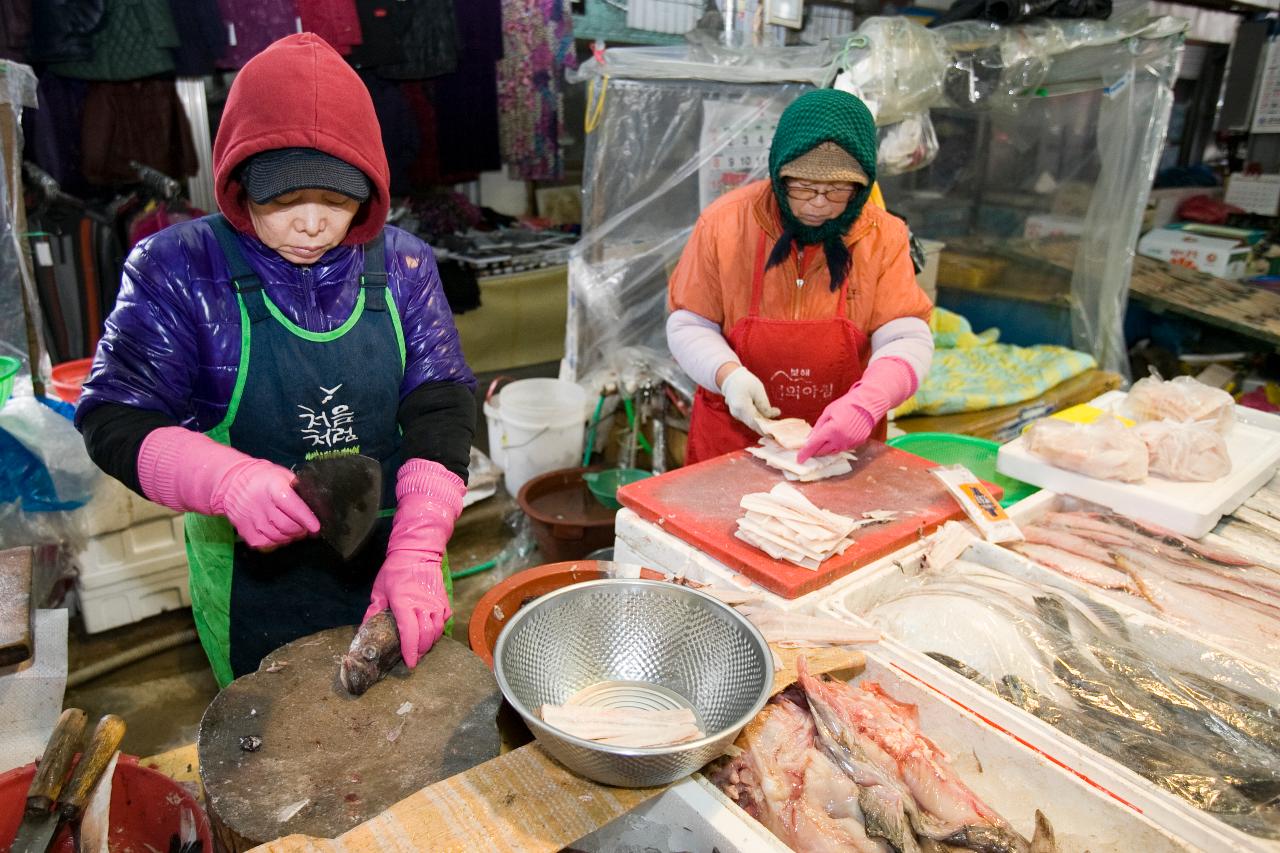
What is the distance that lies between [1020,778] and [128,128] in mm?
6278

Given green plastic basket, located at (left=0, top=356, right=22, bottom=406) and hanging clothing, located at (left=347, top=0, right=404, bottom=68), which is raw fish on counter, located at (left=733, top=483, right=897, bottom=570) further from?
hanging clothing, located at (left=347, top=0, right=404, bottom=68)

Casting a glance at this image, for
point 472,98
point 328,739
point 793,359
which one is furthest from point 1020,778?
point 472,98

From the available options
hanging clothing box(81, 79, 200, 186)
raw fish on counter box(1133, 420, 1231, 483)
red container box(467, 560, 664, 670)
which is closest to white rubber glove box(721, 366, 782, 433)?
red container box(467, 560, 664, 670)

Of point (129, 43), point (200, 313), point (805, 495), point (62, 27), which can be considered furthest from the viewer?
point (129, 43)

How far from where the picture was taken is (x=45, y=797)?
151cm

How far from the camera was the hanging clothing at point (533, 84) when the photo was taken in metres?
6.69

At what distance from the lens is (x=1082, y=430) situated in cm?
258

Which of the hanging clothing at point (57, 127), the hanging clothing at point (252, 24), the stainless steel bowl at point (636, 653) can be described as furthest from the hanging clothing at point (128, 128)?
the stainless steel bowl at point (636, 653)

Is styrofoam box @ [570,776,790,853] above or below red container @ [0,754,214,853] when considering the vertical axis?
above

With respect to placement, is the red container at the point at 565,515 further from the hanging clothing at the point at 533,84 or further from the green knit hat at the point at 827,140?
the hanging clothing at the point at 533,84

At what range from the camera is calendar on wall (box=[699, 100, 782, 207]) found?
14.8ft

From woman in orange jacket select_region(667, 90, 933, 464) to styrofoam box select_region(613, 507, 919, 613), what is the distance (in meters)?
0.57

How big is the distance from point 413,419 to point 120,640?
2758 millimetres

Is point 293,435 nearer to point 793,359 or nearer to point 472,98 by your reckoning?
point 793,359
